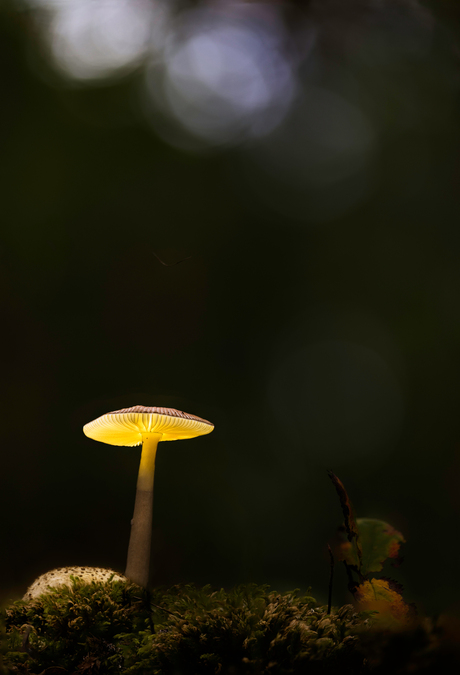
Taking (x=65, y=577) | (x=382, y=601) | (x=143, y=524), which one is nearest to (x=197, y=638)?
(x=382, y=601)

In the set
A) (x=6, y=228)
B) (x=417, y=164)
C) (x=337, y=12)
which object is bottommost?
(x=6, y=228)

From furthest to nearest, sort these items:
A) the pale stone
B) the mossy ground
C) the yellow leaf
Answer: the pale stone
the yellow leaf
the mossy ground

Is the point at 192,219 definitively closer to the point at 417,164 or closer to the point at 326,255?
the point at 326,255

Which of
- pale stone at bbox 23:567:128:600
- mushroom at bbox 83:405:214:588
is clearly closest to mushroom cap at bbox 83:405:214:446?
mushroom at bbox 83:405:214:588

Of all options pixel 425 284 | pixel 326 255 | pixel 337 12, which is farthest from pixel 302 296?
pixel 337 12

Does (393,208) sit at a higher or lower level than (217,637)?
higher

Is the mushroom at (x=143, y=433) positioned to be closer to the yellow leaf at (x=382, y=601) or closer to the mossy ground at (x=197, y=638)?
the mossy ground at (x=197, y=638)

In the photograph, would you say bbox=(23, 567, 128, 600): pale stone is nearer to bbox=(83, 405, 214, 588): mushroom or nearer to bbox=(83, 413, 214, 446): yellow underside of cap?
bbox=(83, 405, 214, 588): mushroom

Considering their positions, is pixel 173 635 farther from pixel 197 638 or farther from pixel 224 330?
pixel 224 330
